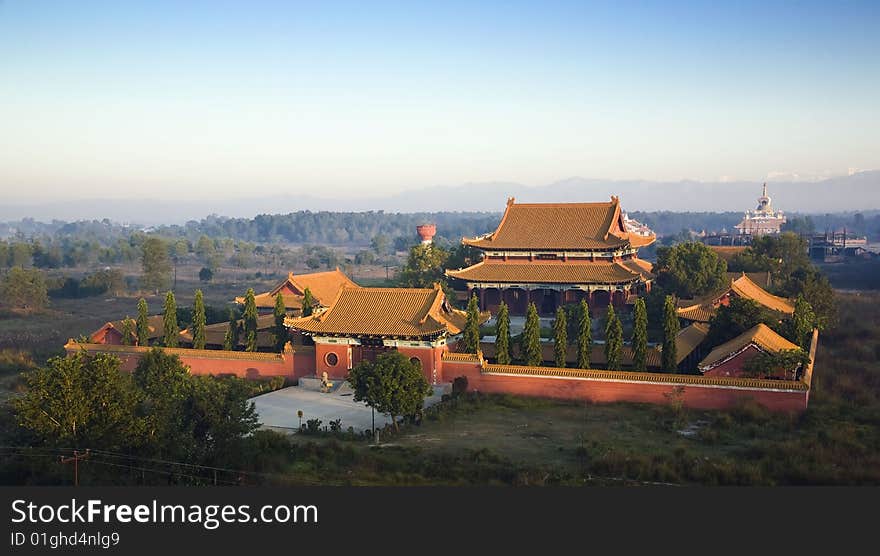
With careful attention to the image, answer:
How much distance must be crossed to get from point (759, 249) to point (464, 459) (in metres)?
43.3

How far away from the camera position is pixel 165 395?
21422mm

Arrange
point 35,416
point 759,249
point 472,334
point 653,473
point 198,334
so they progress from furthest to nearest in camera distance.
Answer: point 759,249
point 198,334
point 472,334
point 653,473
point 35,416

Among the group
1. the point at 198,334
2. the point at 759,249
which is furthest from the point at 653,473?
the point at 759,249

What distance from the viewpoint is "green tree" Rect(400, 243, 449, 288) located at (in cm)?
5003

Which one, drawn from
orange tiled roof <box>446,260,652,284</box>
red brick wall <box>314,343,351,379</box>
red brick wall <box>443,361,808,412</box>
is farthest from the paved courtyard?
orange tiled roof <box>446,260,652,284</box>

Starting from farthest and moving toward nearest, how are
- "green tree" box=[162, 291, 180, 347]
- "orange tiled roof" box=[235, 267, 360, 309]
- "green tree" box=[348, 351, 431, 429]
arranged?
"orange tiled roof" box=[235, 267, 360, 309] → "green tree" box=[162, 291, 180, 347] → "green tree" box=[348, 351, 431, 429]

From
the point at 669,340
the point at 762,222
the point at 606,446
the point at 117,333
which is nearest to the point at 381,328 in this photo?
the point at 669,340

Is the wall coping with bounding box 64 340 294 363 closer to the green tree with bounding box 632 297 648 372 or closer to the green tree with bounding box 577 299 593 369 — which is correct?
the green tree with bounding box 577 299 593 369

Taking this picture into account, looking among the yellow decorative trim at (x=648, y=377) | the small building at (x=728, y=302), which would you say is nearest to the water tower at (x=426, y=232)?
the small building at (x=728, y=302)

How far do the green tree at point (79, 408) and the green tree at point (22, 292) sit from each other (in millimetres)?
48381

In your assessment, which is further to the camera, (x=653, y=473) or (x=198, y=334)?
(x=198, y=334)

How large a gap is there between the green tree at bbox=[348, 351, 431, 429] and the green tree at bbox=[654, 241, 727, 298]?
79.4 feet

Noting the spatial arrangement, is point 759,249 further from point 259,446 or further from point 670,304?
point 259,446

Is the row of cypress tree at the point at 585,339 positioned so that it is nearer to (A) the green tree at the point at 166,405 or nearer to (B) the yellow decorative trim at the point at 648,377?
(B) the yellow decorative trim at the point at 648,377
